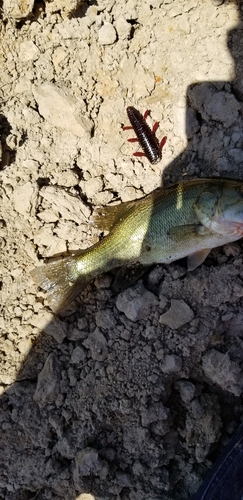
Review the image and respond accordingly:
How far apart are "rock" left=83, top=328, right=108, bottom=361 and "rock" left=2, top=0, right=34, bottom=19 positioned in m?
2.66

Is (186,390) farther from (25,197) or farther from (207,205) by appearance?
(25,197)

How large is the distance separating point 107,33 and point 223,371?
284 centimetres

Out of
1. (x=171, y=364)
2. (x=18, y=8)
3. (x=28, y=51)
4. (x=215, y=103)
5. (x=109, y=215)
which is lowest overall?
(x=171, y=364)

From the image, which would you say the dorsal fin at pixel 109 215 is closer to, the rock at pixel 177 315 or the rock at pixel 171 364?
the rock at pixel 177 315

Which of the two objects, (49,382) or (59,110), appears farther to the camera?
(59,110)

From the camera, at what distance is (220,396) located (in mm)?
3398

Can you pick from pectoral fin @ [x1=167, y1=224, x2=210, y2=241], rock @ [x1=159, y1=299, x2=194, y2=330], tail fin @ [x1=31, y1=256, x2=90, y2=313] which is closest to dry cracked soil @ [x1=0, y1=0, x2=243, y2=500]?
rock @ [x1=159, y1=299, x2=194, y2=330]

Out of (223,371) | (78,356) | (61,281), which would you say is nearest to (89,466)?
(78,356)

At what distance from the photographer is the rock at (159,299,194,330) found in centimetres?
328

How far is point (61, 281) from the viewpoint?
11.5ft

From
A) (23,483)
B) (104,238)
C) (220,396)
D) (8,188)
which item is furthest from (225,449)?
(8,188)

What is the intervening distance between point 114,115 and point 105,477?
295cm

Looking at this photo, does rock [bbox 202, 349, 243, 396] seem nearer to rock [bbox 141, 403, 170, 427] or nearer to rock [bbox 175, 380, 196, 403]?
rock [bbox 175, 380, 196, 403]

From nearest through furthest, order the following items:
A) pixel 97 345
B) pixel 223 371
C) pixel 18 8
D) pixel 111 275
Answer: 1. pixel 223 371
2. pixel 97 345
3. pixel 18 8
4. pixel 111 275
